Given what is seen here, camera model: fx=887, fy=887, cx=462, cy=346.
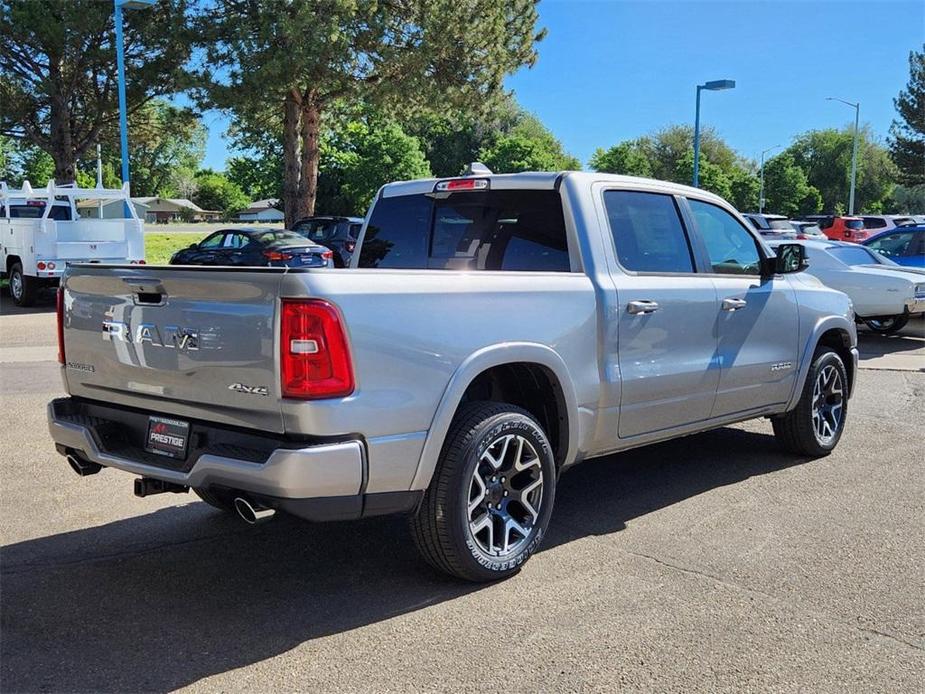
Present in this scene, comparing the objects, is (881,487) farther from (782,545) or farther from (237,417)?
(237,417)

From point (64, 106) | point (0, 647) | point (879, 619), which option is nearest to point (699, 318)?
point (879, 619)

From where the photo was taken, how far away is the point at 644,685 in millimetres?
3184

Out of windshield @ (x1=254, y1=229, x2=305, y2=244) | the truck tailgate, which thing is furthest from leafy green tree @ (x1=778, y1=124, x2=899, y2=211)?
the truck tailgate

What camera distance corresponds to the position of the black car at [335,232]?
21641 mm

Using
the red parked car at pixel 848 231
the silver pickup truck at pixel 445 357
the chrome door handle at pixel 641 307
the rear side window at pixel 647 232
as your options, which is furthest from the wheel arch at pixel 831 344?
the red parked car at pixel 848 231

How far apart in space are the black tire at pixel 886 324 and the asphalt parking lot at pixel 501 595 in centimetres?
811

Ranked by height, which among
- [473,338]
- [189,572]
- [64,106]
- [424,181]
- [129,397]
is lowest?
[189,572]

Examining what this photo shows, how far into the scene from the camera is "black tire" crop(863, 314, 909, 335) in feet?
43.9

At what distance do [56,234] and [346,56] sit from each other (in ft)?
30.9

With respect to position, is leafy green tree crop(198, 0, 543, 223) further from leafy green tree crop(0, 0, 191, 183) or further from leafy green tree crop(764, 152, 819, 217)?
leafy green tree crop(764, 152, 819, 217)

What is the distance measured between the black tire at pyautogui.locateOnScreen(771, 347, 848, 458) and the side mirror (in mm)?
741

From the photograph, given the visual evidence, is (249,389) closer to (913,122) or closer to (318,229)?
(318,229)

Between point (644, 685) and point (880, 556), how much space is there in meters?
1.95

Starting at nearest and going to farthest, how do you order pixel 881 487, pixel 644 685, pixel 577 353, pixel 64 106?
pixel 644 685 < pixel 577 353 < pixel 881 487 < pixel 64 106
